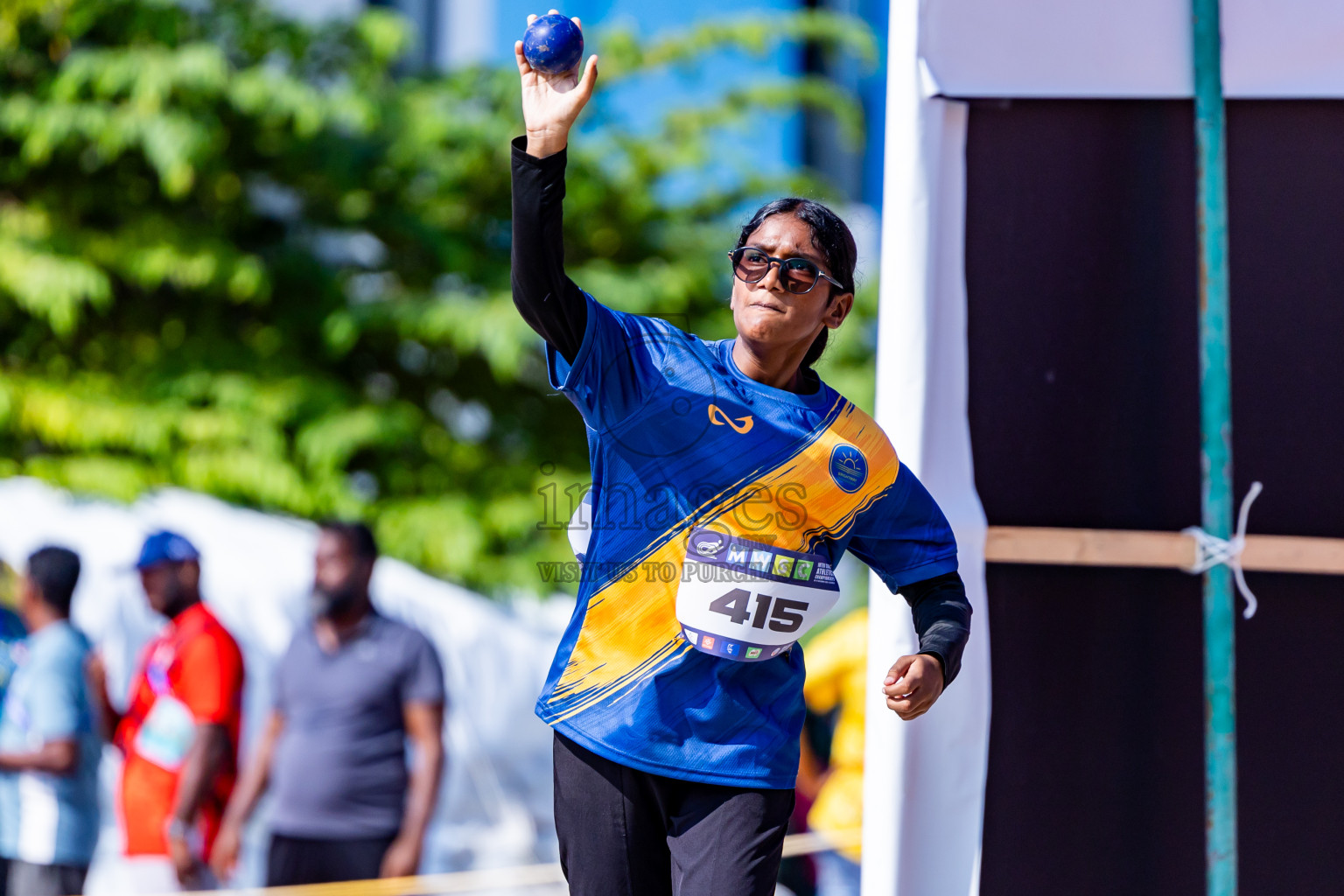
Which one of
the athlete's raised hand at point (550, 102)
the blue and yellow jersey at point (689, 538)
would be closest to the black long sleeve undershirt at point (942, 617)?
the blue and yellow jersey at point (689, 538)

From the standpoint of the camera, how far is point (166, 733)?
4.92 metres

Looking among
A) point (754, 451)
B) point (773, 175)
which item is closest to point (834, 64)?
point (773, 175)

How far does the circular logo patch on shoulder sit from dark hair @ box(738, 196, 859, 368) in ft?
0.92

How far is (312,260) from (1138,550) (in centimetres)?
816

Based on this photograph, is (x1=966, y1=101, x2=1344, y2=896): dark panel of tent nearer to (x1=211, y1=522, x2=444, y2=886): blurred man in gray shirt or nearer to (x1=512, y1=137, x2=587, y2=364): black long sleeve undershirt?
(x1=512, y1=137, x2=587, y2=364): black long sleeve undershirt

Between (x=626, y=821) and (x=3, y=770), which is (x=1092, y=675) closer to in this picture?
(x=626, y=821)

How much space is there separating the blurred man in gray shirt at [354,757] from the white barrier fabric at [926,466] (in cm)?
264

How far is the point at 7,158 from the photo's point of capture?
9.34m

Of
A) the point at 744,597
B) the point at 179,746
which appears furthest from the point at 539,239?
the point at 179,746

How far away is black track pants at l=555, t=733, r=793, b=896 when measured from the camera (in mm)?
2213

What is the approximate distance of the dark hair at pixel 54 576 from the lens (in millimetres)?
4727

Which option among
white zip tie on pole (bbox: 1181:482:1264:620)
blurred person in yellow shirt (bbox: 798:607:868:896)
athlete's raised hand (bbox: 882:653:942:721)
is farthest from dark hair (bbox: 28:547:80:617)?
white zip tie on pole (bbox: 1181:482:1264:620)

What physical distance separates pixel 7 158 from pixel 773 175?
572cm

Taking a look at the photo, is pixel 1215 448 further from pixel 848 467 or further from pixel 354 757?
pixel 354 757
